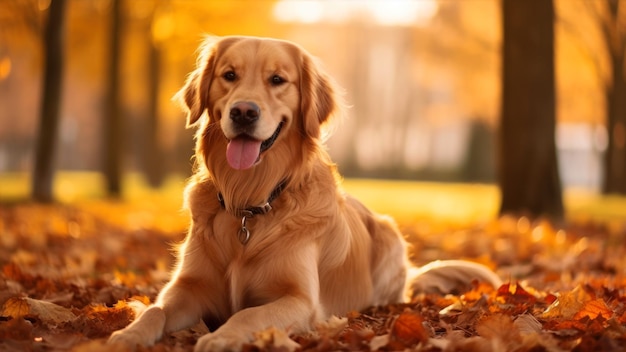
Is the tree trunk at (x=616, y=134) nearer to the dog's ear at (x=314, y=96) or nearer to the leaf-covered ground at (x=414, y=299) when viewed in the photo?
the leaf-covered ground at (x=414, y=299)

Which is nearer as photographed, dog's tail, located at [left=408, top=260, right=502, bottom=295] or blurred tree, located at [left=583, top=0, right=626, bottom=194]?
dog's tail, located at [left=408, top=260, right=502, bottom=295]

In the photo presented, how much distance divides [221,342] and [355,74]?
44.3 meters

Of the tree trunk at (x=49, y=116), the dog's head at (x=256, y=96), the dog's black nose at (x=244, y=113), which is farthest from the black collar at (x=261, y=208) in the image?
the tree trunk at (x=49, y=116)

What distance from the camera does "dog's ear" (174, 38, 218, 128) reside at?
4.47m

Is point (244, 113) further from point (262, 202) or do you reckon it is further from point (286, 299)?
point (286, 299)

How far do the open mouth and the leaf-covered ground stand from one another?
2.87 feet

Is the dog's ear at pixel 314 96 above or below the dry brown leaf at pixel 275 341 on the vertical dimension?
above

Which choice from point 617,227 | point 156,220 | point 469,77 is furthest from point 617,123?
point 156,220

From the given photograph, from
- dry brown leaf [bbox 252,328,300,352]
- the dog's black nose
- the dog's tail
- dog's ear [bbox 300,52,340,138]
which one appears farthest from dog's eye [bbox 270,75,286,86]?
the dog's tail

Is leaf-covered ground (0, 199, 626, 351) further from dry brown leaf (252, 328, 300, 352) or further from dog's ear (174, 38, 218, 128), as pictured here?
dog's ear (174, 38, 218, 128)

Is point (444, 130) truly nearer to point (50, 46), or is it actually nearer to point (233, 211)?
point (50, 46)

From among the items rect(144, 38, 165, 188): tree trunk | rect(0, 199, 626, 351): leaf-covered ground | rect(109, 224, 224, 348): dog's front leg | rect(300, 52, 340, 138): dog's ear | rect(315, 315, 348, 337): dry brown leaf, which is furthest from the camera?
rect(144, 38, 165, 188): tree trunk

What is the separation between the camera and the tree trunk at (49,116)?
13156 mm

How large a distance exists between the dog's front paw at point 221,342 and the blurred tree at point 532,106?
305 inches
